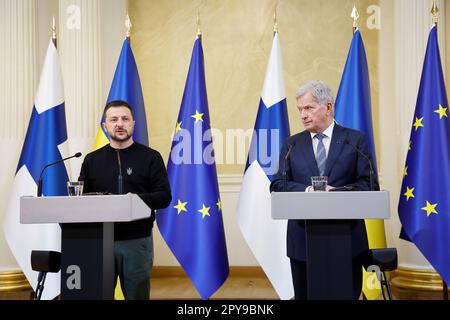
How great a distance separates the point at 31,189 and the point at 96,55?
1353 millimetres

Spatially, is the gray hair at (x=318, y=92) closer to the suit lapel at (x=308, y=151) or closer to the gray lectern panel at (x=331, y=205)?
the suit lapel at (x=308, y=151)

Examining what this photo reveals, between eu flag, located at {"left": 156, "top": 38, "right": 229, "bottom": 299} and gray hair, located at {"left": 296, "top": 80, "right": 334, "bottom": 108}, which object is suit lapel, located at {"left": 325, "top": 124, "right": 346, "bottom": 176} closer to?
gray hair, located at {"left": 296, "top": 80, "right": 334, "bottom": 108}

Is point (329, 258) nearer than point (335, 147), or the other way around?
point (329, 258)

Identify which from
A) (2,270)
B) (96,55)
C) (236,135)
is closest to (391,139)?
(236,135)

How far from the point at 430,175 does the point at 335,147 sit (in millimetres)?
1428

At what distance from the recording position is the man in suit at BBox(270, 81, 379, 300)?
282cm

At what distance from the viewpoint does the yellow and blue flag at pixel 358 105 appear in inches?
165

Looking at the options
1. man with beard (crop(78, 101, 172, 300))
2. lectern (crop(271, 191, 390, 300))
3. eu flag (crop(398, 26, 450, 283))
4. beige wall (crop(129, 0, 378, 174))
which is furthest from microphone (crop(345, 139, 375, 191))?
beige wall (crop(129, 0, 378, 174))

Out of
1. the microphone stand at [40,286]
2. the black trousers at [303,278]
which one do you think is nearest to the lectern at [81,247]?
the microphone stand at [40,286]

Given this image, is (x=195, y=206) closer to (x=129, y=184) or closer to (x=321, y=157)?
(x=129, y=184)

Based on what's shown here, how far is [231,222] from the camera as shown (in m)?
5.89

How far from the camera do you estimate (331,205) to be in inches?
96.8

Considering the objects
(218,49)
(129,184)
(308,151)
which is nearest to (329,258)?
(308,151)
